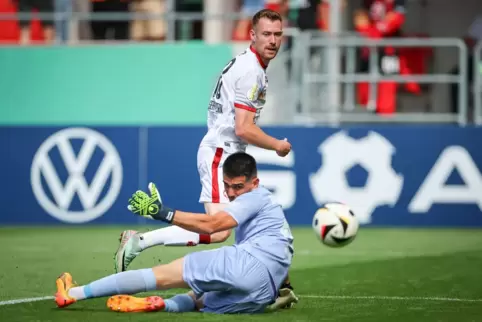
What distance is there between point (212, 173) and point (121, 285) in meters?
1.72

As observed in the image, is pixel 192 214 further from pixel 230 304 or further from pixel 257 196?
pixel 230 304

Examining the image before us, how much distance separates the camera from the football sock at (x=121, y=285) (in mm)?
8719

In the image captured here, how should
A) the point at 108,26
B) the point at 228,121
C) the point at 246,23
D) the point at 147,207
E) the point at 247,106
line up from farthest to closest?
the point at 108,26, the point at 246,23, the point at 228,121, the point at 247,106, the point at 147,207

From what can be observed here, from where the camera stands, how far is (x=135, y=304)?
8.90 meters

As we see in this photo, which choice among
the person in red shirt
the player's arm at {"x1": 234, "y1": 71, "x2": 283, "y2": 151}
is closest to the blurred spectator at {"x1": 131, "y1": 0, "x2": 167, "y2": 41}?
the person in red shirt

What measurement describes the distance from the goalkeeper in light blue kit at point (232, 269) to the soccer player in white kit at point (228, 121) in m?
1.12

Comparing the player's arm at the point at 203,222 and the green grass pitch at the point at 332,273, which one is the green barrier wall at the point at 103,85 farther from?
the player's arm at the point at 203,222

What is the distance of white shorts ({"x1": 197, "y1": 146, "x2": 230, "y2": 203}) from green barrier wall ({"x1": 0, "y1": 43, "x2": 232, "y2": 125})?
31.0 ft

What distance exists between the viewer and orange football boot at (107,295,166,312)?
8.88 meters

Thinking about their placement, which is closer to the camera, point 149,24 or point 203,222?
point 203,222

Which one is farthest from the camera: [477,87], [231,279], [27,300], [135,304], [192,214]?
[477,87]

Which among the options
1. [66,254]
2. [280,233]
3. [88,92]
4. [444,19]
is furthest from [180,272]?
[444,19]

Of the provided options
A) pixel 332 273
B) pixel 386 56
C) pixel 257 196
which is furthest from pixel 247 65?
pixel 386 56

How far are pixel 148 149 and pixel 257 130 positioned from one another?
8.08 m
